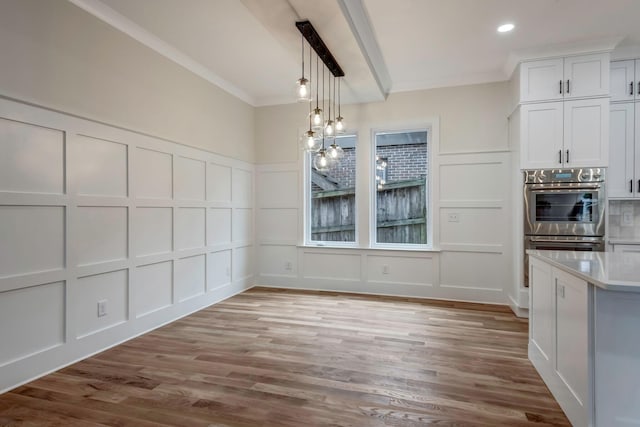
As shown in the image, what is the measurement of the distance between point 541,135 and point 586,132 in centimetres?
43

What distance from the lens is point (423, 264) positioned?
4641 mm

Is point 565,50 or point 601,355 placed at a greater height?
point 565,50

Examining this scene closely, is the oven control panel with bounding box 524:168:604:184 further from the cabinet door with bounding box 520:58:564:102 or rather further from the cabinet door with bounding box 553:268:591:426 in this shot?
the cabinet door with bounding box 553:268:591:426

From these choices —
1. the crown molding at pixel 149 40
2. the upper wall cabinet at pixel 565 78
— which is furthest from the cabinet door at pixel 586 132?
the crown molding at pixel 149 40

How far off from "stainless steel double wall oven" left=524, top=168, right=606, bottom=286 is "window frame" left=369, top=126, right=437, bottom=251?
3.94 ft

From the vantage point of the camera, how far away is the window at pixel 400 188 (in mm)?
4781

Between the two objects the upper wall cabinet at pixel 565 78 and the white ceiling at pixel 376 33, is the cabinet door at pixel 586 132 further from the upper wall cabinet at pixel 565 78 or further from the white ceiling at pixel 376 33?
the white ceiling at pixel 376 33

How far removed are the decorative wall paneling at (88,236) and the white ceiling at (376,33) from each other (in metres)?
1.09

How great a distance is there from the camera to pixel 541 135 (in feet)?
12.1

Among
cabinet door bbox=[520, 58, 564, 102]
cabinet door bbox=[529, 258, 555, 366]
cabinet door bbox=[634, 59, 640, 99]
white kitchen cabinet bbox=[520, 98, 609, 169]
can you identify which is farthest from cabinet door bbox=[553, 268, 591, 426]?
cabinet door bbox=[634, 59, 640, 99]

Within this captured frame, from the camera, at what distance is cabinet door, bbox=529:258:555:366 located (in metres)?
2.23

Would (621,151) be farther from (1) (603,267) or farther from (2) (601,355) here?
(2) (601,355)

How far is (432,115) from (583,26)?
1764 millimetres

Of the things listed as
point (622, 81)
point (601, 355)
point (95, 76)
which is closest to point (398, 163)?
point (622, 81)
